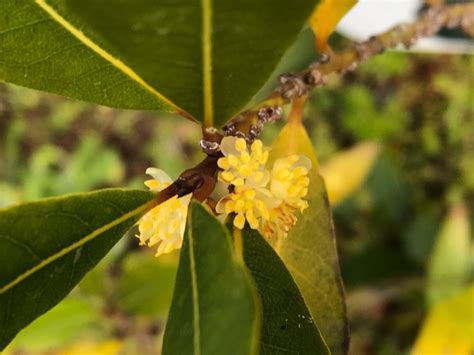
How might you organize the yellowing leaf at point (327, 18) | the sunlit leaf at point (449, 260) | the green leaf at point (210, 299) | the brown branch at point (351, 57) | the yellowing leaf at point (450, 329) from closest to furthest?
the green leaf at point (210, 299), the brown branch at point (351, 57), the yellowing leaf at point (327, 18), the yellowing leaf at point (450, 329), the sunlit leaf at point (449, 260)

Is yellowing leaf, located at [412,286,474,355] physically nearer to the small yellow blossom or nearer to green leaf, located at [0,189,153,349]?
the small yellow blossom

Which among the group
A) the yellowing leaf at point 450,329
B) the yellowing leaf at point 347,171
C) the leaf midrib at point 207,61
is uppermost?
the yellowing leaf at point 347,171

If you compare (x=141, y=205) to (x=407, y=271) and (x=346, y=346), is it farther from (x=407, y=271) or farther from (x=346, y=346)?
(x=407, y=271)

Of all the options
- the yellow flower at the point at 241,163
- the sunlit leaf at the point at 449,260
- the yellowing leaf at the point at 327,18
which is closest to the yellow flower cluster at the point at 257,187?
the yellow flower at the point at 241,163

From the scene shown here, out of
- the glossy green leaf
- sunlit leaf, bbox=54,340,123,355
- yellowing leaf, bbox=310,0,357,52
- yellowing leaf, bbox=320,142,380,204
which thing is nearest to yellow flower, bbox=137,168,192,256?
the glossy green leaf

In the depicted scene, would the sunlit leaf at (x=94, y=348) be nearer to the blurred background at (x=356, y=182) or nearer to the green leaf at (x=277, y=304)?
the blurred background at (x=356, y=182)

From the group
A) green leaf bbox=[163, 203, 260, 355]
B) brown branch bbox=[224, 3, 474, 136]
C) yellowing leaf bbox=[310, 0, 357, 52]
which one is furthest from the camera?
yellowing leaf bbox=[310, 0, 357, 52]

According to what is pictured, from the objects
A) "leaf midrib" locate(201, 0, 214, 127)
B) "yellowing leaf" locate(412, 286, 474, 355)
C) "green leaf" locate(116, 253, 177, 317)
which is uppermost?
"green leaf" locate(116, 253, 177, 317)

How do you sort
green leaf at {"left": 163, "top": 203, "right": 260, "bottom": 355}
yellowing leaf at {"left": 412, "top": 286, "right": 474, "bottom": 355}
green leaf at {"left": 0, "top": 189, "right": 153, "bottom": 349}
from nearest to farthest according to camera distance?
green leaf at {"left": 163, "top": 203, "right": 260, "bottom": 355}, green leaf at {"left": 0, "top": 189, "right": 153, "bottom": 349}, yellowing leaf at {"left": 412, "top": 286, "right": 474, "bottom": 355}
